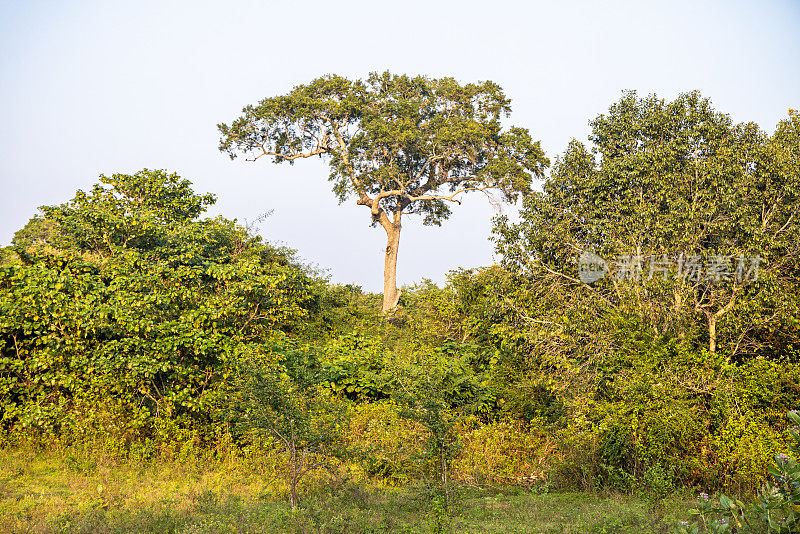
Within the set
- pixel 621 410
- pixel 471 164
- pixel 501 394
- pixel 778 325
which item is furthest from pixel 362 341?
pixel 471 164

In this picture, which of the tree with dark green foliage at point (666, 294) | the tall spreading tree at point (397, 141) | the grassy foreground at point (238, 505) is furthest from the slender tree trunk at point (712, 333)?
the tall spreading tree at point (397, 141)

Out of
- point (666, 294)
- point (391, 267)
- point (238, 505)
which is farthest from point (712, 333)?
point (391, 267)

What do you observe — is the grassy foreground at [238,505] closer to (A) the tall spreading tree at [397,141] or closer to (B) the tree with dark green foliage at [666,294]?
(B) the tree with dark green foliage at [666,294]

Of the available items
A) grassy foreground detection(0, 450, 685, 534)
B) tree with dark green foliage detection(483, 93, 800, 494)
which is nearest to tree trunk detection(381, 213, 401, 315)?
tree with dark green foliage detection(483, 93, 800, 494)

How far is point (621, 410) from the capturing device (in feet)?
33.7

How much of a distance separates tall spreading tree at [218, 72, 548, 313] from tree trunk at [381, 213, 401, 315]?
0.14 ft

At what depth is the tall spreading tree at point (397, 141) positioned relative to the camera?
22.7m

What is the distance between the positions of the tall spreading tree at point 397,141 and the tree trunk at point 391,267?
0.14ft

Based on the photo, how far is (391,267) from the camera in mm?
23234

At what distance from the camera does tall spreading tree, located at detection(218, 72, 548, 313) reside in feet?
74.3

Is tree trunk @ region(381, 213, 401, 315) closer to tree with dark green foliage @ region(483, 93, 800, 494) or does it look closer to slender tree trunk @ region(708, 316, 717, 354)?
tree with dark green foliage @ region(483, 93, 800, 494)

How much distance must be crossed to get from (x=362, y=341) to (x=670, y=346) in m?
7.30

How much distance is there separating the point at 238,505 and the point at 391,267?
1539 cm

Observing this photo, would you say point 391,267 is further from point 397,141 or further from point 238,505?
point 238,505
